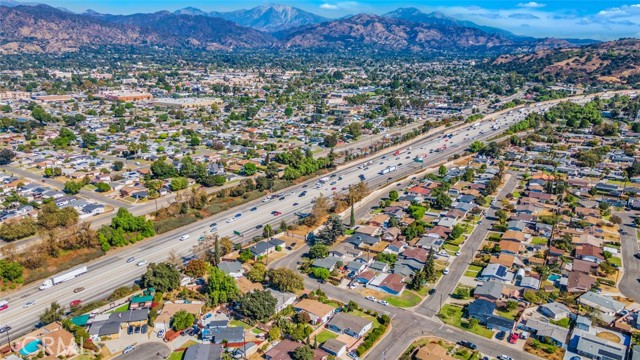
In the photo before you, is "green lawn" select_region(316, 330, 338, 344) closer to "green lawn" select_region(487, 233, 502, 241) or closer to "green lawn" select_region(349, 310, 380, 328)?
"green lawn" select_region(349, 310, 380, 328)

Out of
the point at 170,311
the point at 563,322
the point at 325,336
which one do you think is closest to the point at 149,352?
→ the point at 170,311

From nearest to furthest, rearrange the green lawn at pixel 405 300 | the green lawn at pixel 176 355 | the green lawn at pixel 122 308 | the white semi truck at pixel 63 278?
the green lawn at pixel 176 355 < the green lawn at pixel 122 308 < the green lawn at pixel 405 300 < the white semi truck at pixel 63 278

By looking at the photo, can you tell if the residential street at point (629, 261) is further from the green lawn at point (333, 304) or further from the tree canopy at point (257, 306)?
the tree canopy at point (257, 306)

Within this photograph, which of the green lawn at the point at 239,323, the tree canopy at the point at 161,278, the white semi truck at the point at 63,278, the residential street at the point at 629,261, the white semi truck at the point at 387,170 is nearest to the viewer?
the green lawn at the point at 239,323

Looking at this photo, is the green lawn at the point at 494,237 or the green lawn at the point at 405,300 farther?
the green lawn at the point at 494,237

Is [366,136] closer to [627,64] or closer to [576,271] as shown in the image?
[576,271]

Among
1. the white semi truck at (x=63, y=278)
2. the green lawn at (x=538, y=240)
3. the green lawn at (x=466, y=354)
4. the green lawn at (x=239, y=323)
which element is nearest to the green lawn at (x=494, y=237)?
the green lawn at (x=538, y=240)

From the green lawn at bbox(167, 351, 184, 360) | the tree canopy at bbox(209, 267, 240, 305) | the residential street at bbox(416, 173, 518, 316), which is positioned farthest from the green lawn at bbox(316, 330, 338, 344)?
the green lawn at bbox(167, 351, 184, 360)

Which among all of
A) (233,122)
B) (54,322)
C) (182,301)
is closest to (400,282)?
(182,301)
